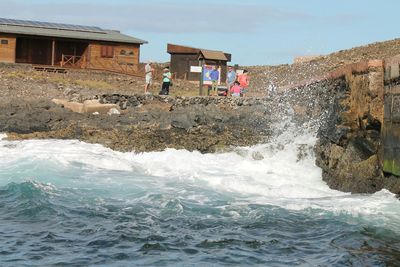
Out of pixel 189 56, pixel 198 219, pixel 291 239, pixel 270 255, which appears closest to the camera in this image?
pixel 270 255

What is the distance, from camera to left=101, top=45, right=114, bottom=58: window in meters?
42.5

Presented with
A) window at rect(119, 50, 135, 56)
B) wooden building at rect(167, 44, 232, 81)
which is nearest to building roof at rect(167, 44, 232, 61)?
wooden building at rect(167, 44, 232, 81)

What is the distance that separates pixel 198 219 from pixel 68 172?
524 centimetres

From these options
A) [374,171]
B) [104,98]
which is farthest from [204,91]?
[374,171]

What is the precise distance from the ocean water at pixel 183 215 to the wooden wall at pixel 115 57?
26.3 metres

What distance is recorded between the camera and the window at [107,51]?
42.5 metres

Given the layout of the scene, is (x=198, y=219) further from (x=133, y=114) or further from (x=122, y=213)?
(x=133, y=114)

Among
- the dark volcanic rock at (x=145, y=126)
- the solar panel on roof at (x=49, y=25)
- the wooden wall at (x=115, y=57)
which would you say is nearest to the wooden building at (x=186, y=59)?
the wooden wall at (x=115, y=57)

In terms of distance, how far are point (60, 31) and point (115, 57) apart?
3.92m

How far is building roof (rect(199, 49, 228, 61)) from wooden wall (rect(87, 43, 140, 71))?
167 inches

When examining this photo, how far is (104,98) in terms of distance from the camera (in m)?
26.3

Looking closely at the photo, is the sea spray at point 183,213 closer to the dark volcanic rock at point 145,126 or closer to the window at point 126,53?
the dark volcanic rock at point 145,126

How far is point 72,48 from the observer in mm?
A: 43906

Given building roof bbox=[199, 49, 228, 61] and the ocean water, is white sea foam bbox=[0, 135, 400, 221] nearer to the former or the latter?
the ocean water
